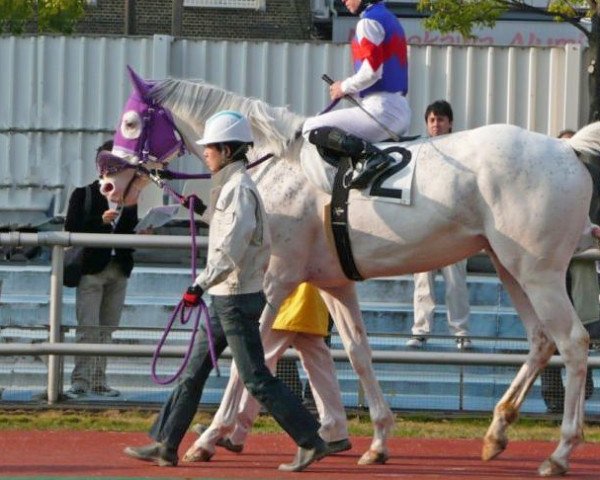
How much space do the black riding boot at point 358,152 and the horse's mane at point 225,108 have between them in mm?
369

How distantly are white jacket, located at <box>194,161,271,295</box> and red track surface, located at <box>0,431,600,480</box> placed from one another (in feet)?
3.62

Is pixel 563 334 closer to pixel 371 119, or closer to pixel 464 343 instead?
pixel 371 119

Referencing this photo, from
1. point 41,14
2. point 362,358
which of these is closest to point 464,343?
point 362,358

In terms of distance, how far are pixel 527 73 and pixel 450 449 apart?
9732mm

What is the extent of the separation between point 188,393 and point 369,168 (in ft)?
5.48

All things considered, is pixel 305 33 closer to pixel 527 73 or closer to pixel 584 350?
pixel 527 73

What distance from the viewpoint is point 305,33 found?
37688 mm

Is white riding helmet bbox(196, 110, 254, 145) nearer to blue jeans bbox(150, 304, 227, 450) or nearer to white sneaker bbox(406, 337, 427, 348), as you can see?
blue jeans bbox(150, 304, 227, 450)

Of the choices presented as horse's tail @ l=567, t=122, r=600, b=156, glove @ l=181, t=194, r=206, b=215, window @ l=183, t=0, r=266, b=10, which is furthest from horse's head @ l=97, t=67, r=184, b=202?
window @ l=183, t=0, r=266, b=10

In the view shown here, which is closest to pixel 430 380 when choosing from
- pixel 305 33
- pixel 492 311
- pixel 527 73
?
pixel 492 311

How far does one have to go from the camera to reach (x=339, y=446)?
32.9 feet

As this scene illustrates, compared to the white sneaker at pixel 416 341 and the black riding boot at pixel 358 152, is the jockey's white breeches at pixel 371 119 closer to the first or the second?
the black riding boot at pixel 358 152

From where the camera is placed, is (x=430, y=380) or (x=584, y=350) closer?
(x=584, y=350)

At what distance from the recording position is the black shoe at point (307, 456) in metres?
9.37
